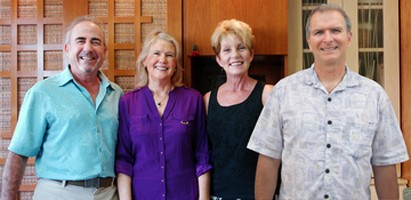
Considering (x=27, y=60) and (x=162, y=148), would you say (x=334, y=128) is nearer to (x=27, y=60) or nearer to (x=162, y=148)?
(x=162, y=148)

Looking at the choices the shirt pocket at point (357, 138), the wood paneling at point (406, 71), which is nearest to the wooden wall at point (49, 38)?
the shirt pocket at point (357, 138)

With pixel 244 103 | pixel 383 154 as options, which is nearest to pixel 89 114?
pixel 244 103

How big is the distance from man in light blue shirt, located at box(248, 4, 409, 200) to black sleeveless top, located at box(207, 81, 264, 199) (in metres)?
0.23

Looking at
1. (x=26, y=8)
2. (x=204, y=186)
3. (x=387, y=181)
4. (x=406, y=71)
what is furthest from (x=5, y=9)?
(x=406, y=71)

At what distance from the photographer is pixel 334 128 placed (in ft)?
3.86

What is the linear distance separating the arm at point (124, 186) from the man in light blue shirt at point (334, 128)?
0.64 m

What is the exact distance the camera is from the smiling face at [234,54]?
5.10ft

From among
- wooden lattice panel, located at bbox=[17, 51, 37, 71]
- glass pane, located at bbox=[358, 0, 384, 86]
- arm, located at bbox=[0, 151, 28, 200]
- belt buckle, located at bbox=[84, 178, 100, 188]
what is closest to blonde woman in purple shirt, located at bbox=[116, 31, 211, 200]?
belt buckle, located at bbox=[84, 178, 100, 188]

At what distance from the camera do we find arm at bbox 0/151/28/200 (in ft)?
4.61

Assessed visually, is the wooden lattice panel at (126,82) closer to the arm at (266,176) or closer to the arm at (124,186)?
the arm at (124,186)

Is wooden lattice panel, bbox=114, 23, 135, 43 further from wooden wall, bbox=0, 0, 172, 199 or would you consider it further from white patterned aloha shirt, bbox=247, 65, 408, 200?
white patterned aloha shirt, bbox=247, 65, 408, 200

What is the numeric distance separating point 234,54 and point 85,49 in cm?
61

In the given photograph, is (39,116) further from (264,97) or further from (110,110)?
(264,97)

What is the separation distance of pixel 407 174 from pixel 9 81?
221 centimetres
